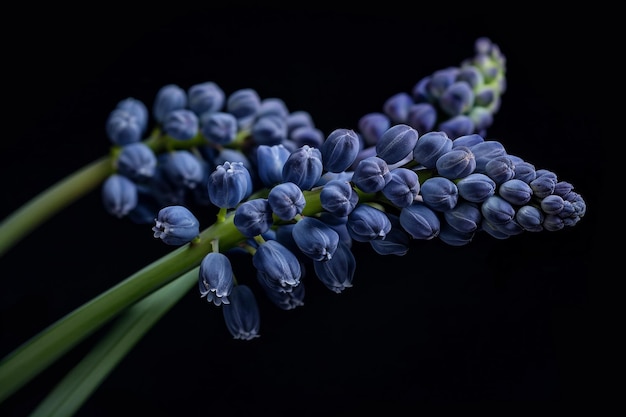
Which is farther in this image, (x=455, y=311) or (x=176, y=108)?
(x=455, y=311)

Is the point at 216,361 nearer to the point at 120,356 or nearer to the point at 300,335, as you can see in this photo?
the point at 300,335

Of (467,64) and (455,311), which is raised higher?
(467,64)

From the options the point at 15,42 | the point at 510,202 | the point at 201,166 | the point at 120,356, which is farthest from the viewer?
the point at 15,42

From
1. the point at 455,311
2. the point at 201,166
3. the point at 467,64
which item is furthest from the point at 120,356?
the point at 455,311

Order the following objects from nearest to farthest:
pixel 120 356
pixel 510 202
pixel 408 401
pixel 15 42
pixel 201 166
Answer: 1. pixel 510 202
2. pixel 120 356
3. pixel 201 166
4. pixel 408 401
5. pixel 15 42

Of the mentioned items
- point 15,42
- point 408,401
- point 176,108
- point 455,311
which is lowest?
point 408,401

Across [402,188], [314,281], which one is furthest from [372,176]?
[314,281]

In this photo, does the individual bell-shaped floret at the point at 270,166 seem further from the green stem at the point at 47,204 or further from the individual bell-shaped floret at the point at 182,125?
the green stem at the point at 47,204

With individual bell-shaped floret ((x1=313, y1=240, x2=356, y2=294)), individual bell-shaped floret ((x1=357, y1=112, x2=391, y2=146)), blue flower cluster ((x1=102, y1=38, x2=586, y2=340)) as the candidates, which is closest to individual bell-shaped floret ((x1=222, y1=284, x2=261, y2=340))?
blue flower cluster ((x1=102, y1=38, x2=586, y2=340))
